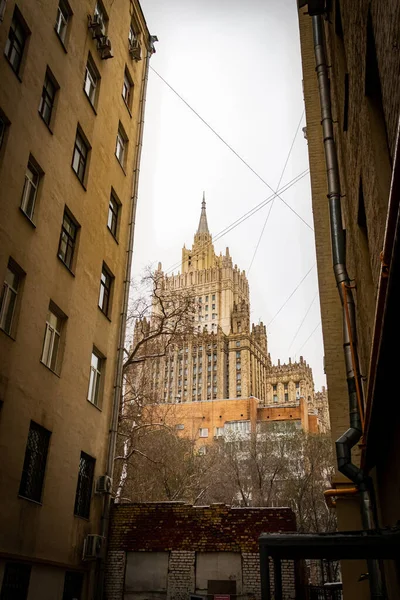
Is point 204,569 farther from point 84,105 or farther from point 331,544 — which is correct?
point 84,105

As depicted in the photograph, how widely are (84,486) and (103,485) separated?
602mm

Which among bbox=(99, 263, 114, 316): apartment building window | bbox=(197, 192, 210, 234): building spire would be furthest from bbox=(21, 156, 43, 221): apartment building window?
bbox=(197, 192, 210, 234): building spire

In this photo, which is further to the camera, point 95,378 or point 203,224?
point 203,224

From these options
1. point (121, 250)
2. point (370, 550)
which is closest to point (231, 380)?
point (121, 250)

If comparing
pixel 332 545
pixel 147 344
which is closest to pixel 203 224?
pixel 147 344

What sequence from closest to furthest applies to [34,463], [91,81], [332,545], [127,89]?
[332,545]
[34,463]
[91,81]
[127,89]

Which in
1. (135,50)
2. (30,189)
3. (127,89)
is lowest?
(30,189)

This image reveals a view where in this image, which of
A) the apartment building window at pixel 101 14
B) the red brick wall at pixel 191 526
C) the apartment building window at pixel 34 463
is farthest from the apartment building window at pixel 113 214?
the red brick wall at pixel 191 526

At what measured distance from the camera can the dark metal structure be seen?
5066 millimetres

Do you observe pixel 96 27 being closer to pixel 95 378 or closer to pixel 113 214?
pixel 113 214

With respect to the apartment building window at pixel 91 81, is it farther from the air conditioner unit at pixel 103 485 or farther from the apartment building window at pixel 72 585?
the apartment building window at pixel 72 585

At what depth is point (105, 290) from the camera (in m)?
16.4

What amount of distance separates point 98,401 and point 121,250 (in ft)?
16.3

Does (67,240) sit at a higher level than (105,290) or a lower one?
lower
